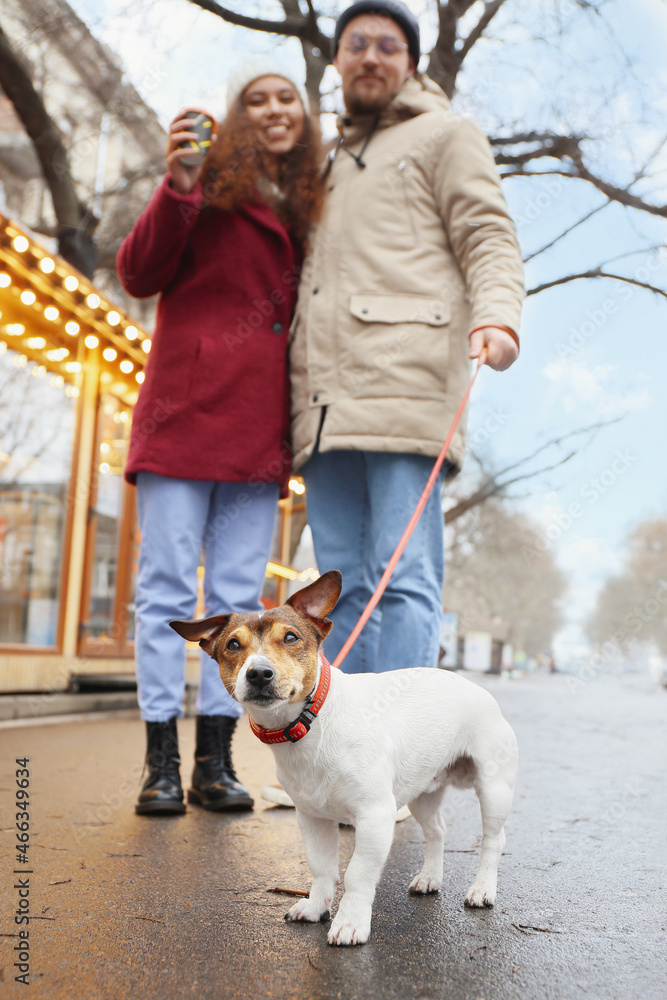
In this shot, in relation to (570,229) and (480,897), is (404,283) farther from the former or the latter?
(570,229)

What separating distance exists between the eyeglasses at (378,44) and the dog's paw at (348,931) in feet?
9.35

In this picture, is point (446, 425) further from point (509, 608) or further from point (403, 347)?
point (509, 608)

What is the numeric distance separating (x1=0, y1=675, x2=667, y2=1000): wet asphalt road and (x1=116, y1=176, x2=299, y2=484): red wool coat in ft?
4.21

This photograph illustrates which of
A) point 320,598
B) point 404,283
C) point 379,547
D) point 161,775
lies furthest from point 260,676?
point 404,283

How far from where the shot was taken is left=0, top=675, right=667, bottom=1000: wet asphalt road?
151 cm

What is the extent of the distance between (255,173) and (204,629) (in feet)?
6.64

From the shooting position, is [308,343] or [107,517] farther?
[107,517]

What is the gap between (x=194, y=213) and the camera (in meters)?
2.99

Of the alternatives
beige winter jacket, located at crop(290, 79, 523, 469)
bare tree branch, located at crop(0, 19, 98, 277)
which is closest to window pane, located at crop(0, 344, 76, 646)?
bare tree branch, located at crop(0, 19, 98, 277)

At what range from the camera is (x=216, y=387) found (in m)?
3.10

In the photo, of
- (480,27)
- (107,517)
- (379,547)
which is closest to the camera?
(379,547)

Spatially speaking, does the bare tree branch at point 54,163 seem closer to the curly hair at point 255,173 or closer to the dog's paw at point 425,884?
the curly hair at point 255,173

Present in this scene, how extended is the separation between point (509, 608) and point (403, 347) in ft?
188

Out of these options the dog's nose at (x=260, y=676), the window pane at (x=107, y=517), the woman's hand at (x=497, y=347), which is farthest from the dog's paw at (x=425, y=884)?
the window pane at (x=107, y=517)
